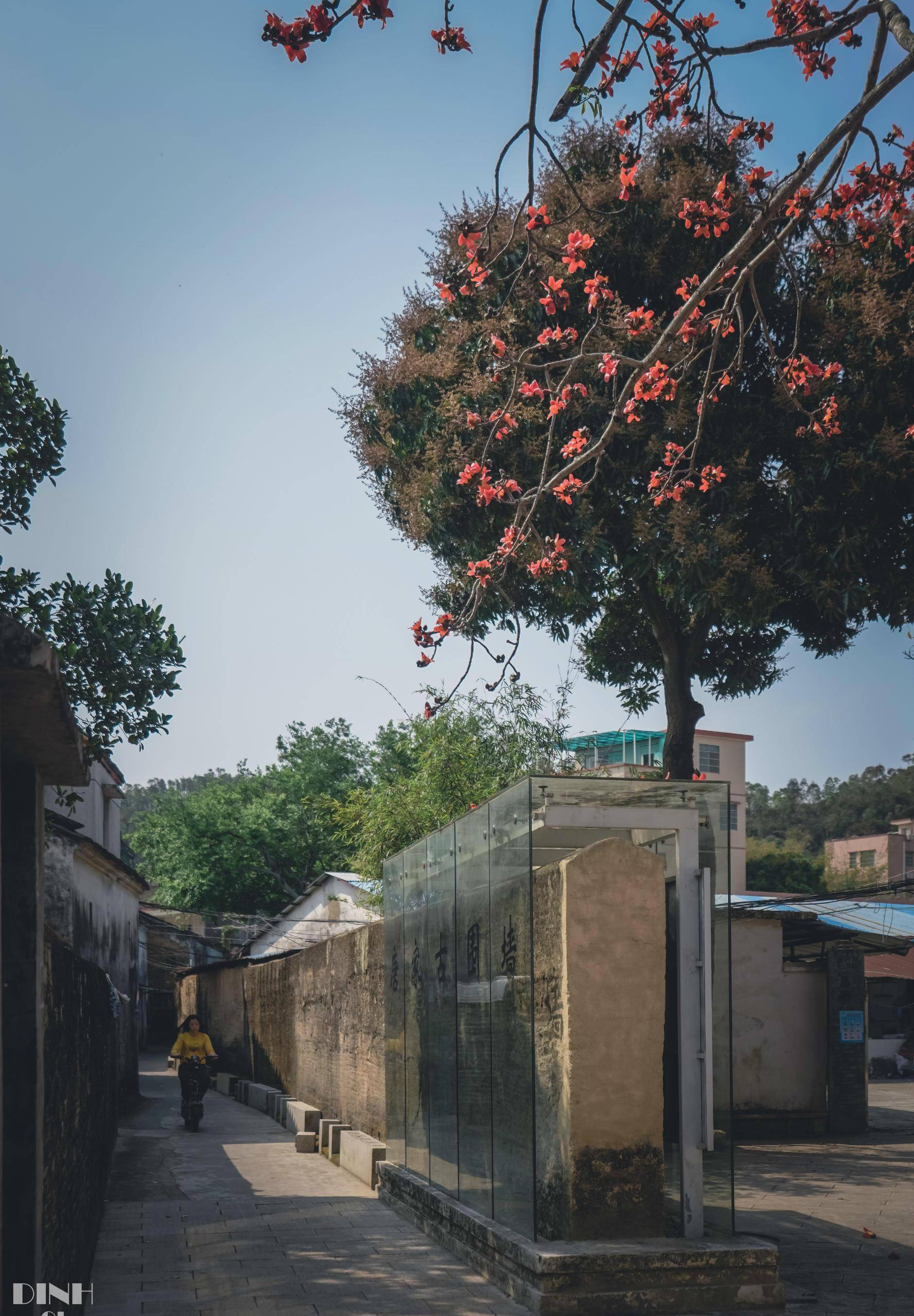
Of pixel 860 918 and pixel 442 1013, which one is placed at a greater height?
pixel 442 1013

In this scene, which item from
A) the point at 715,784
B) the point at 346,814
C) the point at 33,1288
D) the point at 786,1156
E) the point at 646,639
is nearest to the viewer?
the point at 33,1288

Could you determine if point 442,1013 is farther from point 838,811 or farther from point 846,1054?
point 838,811

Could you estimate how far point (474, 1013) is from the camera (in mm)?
8492

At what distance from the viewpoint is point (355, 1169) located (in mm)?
12562

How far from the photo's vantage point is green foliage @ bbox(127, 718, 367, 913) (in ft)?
141

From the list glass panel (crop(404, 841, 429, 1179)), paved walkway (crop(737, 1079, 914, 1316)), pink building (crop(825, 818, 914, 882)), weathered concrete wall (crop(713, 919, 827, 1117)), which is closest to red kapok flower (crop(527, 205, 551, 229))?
glass panel (crop(404, 841, 429, 1179))

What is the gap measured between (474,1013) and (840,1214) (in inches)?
148

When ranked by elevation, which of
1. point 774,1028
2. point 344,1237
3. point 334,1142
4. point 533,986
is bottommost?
point 334,1142

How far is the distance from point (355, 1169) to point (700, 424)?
338 inches

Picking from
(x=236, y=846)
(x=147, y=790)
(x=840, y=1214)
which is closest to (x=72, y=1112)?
(x=840, y=1214)

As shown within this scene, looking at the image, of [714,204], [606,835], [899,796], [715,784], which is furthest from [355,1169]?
[899,796]

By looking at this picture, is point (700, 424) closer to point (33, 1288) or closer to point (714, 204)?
point (714, 204)

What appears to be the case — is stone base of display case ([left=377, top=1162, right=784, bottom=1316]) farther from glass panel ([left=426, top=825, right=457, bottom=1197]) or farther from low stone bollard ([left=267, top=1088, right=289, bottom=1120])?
low stone bollard ([left=267, top=1088, right=289, bottom=1120])

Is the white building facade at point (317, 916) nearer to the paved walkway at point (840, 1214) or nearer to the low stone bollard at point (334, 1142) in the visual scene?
the low stone bollard at point (334, 1142)
